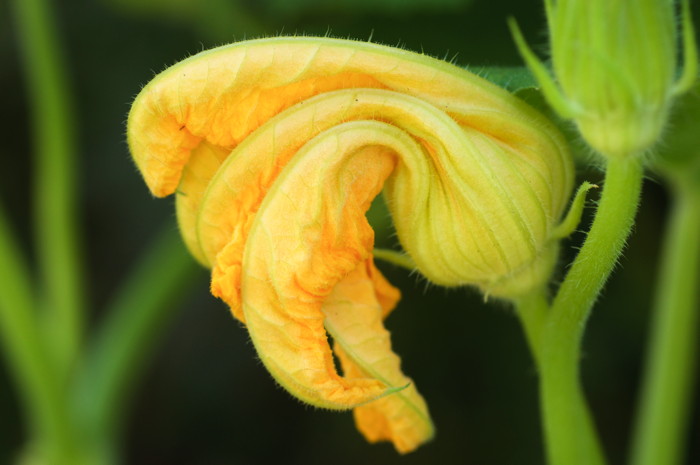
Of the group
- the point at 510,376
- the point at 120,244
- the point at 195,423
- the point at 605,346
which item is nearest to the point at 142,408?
the point at 195,423

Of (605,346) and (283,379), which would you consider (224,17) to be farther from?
(283,379)

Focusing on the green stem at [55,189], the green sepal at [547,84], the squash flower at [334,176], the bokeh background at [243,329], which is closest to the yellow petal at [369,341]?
the squash flower at [334,176]

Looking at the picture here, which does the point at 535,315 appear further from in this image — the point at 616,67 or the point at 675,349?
the point at 675,349

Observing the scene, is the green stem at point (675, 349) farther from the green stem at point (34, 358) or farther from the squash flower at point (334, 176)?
the green stem at point (34, 358)

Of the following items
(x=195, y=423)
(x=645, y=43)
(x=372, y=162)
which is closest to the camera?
(x=645, y=43)

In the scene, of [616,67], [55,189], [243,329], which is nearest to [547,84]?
[616,67]

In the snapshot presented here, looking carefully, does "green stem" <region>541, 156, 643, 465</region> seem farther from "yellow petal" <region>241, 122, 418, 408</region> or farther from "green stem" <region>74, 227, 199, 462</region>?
"green stem" <region>74, 227, 199, 462</region>
